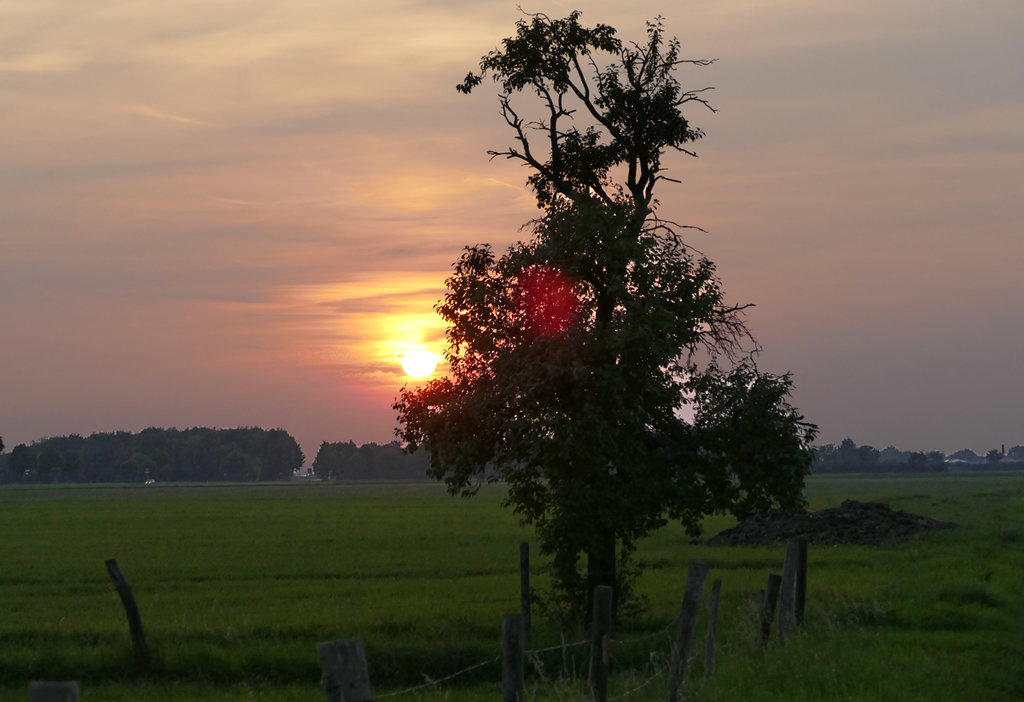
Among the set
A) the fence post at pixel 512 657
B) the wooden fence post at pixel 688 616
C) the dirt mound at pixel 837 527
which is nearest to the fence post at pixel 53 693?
the fence post at pixel 512 657

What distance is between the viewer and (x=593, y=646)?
14.0m

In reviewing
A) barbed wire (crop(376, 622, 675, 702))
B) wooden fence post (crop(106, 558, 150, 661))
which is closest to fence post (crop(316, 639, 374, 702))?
barbed wire (crop(376, 622, 675, 702))

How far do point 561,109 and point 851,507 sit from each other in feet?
113

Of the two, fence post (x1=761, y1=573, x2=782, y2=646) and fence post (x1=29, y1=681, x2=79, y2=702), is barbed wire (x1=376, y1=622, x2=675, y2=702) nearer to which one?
fence post (x1=761, y1=573, x2=782, y2=646)

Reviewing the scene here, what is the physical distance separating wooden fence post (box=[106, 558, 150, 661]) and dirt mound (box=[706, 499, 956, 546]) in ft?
117

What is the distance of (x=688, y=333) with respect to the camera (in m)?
28.3

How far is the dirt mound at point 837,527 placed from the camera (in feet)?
176

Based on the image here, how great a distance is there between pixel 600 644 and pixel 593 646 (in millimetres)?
335

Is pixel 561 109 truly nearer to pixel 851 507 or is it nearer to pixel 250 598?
pixel 250 598

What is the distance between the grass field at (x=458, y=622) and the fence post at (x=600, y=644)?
1271 mm

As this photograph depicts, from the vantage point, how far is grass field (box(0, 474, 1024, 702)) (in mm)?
19406

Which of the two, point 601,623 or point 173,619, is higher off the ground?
point 601,623

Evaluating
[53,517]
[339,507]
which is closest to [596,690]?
[53,517]

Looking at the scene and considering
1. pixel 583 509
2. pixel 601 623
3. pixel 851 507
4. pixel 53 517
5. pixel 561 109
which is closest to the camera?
pixel 601 623
